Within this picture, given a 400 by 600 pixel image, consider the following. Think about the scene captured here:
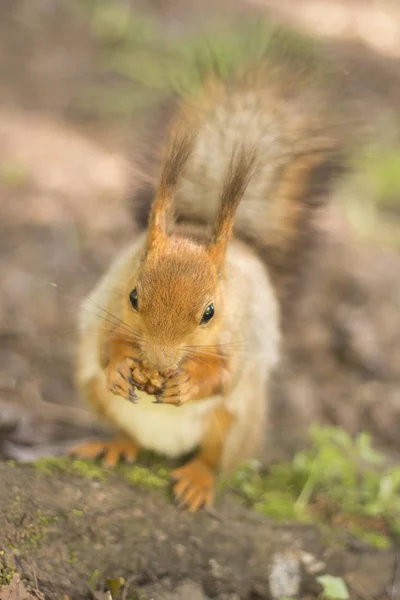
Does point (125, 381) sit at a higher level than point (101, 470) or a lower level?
higher

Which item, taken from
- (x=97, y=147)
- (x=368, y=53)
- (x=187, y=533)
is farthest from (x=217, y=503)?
(x=368, y=53)

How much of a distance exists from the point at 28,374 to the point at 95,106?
2.94 metres

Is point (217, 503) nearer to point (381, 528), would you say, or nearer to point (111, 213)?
point (381, 528)

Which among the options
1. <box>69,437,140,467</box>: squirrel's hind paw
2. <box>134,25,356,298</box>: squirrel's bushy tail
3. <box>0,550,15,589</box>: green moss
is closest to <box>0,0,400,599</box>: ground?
<box>0,550,15,589</box>: green moss

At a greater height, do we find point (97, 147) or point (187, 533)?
point (97, 147)

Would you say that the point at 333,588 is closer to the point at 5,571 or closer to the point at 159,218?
the point at 5,571

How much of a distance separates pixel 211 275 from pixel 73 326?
1.67 m

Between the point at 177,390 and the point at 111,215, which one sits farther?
the point at 111,215

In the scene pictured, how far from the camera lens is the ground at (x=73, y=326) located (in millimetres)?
2105

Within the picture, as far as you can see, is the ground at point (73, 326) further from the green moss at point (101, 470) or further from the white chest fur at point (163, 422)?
the white chest fur at point (163, 422)

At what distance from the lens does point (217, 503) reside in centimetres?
248

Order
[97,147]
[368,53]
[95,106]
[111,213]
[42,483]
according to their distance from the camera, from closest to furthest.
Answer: [42,483] → [111,213] → [97,147] → [95,106] → [368,53]

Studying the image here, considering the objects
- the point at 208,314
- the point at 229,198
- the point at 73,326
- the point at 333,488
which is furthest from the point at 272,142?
the point at 73,326

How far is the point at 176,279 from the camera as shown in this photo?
77.7 inches
